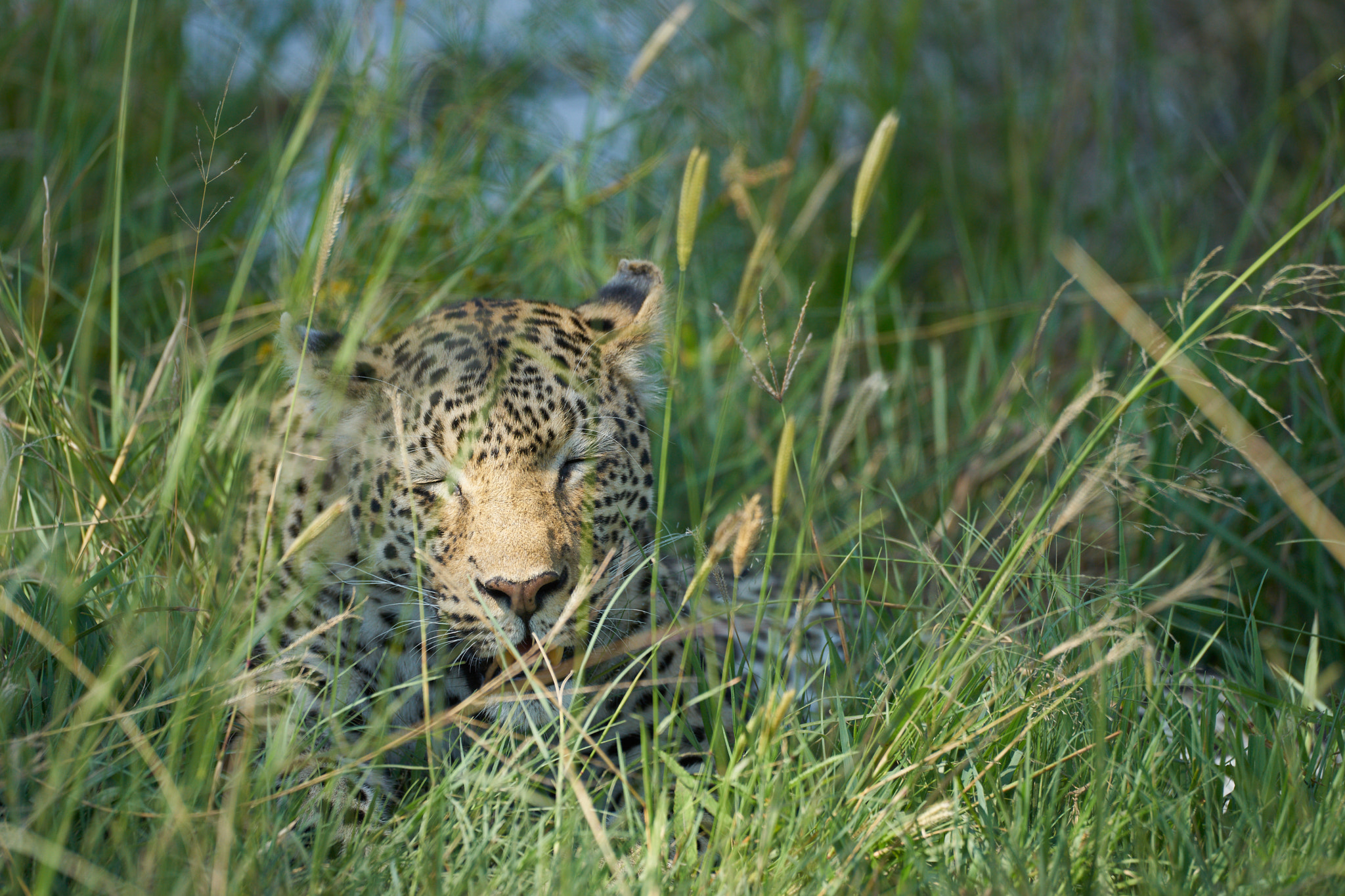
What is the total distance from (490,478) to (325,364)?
0.59 metres

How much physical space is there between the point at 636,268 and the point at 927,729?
189cm

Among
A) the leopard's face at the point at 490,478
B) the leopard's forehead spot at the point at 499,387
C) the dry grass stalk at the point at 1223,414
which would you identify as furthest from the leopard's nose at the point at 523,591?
the dry grass stalk at the point at 1223,414

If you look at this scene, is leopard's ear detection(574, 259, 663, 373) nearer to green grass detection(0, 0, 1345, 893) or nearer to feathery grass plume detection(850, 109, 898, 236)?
green grass detection(0, 0, 1345, 893)

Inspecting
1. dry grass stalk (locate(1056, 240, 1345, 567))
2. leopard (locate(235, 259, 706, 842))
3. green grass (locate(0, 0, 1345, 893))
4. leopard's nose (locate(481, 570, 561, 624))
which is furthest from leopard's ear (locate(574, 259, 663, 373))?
dry grass stalk (locate(1056, 240, 1345, 567))

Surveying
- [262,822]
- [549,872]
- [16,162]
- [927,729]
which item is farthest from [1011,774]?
[16,162]

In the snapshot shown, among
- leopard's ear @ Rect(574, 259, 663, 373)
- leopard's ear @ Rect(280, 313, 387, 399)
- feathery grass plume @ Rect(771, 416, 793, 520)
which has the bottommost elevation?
leopard's ear @ Rect(280, 313, 387, 399)

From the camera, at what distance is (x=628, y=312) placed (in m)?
3.67

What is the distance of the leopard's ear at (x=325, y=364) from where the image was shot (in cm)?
310

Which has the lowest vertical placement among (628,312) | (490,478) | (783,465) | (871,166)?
(490,478)

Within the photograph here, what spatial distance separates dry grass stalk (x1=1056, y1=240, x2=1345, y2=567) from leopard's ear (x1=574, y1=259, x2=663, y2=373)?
1247 millimetres

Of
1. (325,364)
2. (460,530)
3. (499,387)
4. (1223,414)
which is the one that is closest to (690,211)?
(499,387)

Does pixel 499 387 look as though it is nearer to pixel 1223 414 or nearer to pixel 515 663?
pixel 515 663

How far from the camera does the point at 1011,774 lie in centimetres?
266

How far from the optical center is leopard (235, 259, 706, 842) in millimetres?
2881
